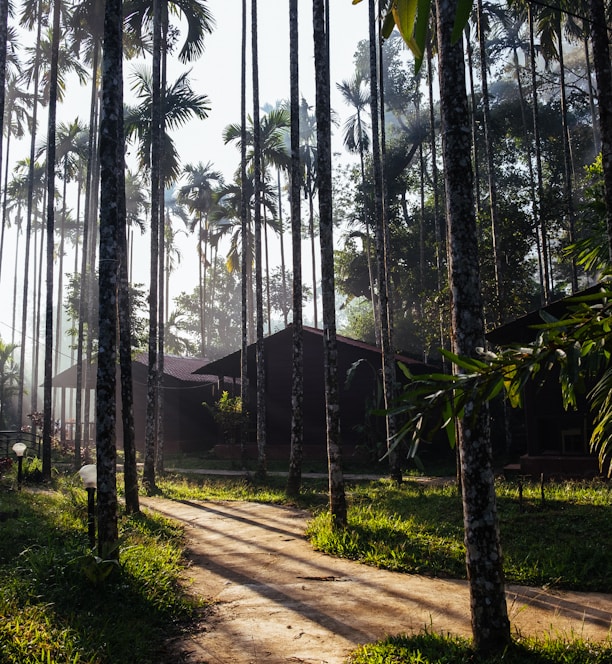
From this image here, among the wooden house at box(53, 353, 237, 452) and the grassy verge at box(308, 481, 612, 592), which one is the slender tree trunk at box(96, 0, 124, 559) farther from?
the wooden house at box(53, 353, 237, 452)

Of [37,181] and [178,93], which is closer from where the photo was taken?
[178,93]

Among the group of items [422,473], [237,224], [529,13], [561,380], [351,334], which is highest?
[529,13]

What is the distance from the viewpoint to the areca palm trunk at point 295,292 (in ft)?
48.9

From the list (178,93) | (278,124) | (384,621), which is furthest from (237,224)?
(384,621)

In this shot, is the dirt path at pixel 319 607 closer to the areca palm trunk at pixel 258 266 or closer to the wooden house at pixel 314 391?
the areca palm trunk at pixel 258 266

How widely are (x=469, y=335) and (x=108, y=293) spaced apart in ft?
17.3

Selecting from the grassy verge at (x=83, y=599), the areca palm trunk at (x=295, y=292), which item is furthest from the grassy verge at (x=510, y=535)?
the grassy verge at (x=83, y=599)

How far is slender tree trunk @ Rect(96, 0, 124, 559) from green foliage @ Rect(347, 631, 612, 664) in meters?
3.71

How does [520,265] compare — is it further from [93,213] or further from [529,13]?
[93,213]

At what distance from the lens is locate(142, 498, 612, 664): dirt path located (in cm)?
541

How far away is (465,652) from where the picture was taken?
15.9ft

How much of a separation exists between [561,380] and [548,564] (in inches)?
245

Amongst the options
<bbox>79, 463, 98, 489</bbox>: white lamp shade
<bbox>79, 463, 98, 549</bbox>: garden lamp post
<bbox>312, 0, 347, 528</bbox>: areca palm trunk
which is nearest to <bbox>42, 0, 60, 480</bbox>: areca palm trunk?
<bbox>312, 0, 347, 528</bbox>: areca palm trunk

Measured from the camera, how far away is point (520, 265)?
74.6ft
